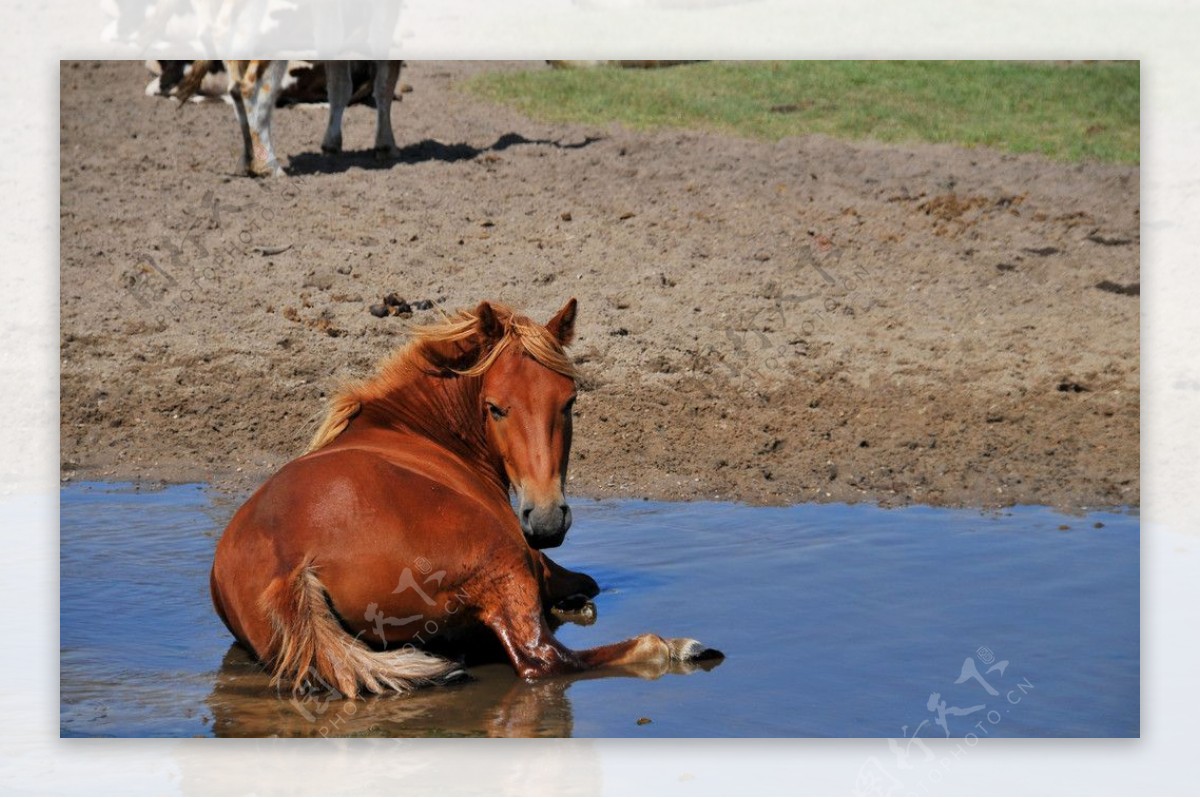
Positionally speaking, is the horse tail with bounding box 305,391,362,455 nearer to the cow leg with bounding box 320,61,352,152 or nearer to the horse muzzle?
the horse muzzle

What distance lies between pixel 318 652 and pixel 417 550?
0.38 meters

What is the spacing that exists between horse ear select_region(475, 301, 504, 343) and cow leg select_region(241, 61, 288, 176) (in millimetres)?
4618

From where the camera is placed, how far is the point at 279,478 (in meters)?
4.10

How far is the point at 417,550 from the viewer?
13.0 ft

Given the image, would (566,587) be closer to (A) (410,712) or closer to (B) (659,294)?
(A) (410,712)

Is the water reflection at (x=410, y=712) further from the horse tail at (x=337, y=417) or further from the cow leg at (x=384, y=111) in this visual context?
the cow leg at (x=384, y=111)

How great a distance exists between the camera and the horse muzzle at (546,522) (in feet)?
13.2

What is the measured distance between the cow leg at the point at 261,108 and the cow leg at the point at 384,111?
2.42 feet

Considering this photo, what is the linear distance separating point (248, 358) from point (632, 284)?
1989mm

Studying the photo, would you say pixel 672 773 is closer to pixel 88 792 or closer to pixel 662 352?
pixel 88 792

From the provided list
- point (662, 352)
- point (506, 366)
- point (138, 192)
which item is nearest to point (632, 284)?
point (662, 352)

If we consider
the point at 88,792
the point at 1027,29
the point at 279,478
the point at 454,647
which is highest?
the point at 1027,29

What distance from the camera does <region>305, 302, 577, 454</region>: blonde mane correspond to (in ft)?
13.9

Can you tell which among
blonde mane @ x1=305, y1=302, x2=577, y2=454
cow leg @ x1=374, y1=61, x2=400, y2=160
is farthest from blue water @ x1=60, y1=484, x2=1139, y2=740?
cow leg @ x1=374, y1=61, x2=400, y2=160
